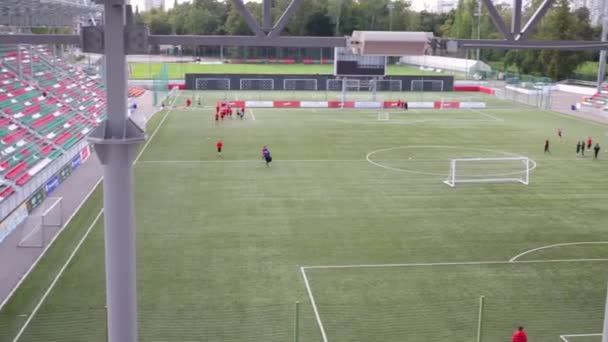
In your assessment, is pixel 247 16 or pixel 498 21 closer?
pixel 247 16

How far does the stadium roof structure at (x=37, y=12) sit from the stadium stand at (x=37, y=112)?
1729mm

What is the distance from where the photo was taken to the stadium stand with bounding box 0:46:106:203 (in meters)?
24.6

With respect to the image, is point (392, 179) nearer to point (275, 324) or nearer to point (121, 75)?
point (275, 324)

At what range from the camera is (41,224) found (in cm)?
1955

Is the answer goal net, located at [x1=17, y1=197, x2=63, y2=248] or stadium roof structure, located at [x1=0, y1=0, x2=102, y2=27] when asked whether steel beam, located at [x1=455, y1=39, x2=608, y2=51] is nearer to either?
goal net, located at [x1=17, y1=197, x2=63, y2=248]

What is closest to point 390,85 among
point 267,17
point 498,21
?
point 498,21

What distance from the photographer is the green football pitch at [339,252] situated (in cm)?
1449

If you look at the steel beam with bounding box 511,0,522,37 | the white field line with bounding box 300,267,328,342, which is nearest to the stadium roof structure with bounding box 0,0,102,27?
the white field line with bounding box 300,267,328,342

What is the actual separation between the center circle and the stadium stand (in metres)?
14.7

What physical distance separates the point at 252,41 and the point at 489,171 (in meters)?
24.1

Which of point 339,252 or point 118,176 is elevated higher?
point 118,176

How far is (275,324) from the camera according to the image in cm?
1439

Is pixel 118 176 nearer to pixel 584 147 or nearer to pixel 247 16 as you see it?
pixel 247 16

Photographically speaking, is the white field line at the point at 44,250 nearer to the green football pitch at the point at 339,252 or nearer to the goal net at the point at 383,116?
the green football pitch at the point at 339,252
